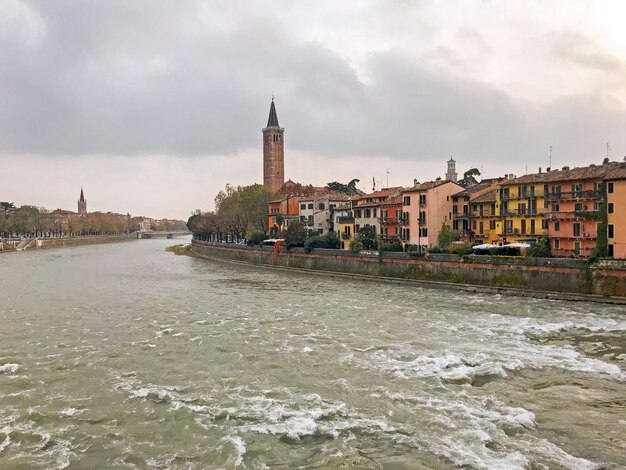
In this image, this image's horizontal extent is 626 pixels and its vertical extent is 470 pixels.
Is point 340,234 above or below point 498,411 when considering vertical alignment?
above

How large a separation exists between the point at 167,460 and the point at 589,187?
42.2 metres

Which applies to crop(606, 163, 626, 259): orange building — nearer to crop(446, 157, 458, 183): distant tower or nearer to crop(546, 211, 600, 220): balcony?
crop(546, 211, 600, 220): balcony

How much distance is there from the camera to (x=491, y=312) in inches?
1244

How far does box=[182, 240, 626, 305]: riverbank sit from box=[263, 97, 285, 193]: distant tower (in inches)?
3545

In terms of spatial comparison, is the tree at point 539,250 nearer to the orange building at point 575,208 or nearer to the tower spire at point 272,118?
the orange building at point 575,208

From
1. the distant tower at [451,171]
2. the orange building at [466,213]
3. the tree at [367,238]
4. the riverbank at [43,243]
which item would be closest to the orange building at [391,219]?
the tree at [367,238]

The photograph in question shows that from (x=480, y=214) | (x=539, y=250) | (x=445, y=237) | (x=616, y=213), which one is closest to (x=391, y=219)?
(x=445, y=237)

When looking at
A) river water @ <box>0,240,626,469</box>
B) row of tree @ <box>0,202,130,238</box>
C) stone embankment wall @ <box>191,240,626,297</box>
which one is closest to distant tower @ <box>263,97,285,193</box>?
row of tree @ <box>0,202,130,238</box>

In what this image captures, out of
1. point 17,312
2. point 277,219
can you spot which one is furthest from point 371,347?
point 277,219

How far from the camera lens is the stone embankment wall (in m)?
34.9

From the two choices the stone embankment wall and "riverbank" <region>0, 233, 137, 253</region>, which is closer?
the stone embankment wall

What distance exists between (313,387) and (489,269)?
28.6 m

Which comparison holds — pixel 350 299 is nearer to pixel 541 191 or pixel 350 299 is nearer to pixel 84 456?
pixel 541 191

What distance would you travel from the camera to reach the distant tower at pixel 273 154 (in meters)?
147
